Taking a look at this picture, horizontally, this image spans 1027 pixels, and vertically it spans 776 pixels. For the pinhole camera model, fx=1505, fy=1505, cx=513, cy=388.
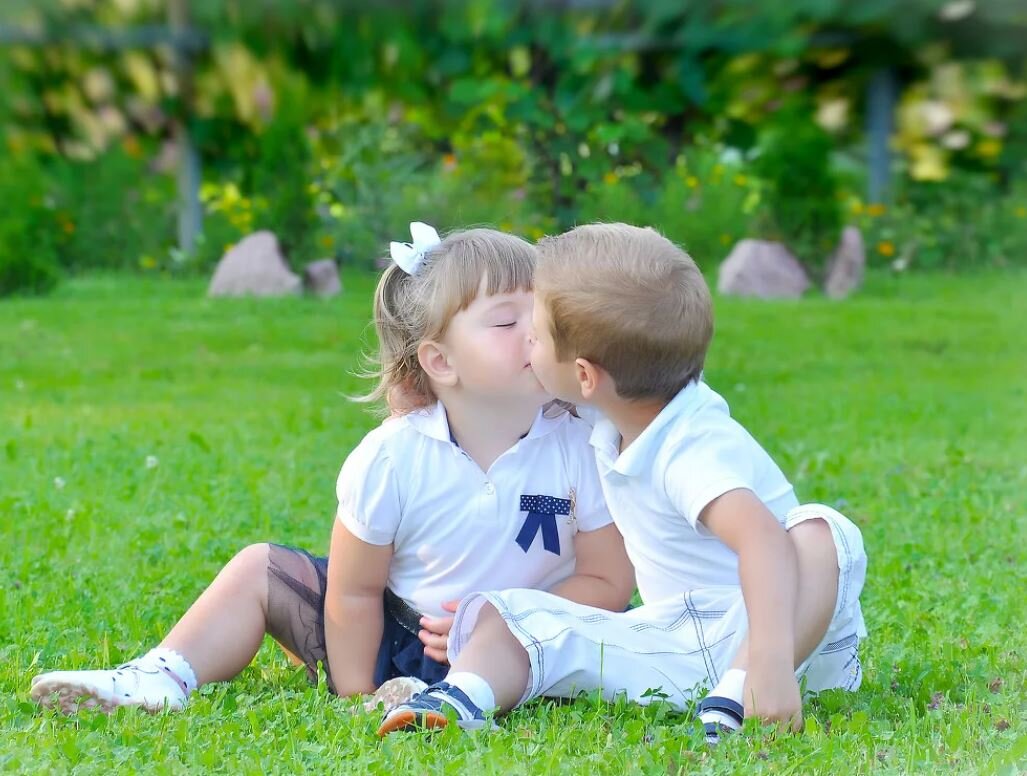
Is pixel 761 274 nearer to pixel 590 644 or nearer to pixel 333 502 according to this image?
pixel 333 502

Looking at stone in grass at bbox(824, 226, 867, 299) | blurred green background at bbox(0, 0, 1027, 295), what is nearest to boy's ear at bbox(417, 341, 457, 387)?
blurred green background at bbox(0, 0, 1027, 295)

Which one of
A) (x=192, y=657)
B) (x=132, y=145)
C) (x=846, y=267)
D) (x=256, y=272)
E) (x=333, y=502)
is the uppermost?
(x=192, y=657)

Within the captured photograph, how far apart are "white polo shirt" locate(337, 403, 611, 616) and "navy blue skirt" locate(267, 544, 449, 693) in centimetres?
7

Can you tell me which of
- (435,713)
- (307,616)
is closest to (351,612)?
(307,616)

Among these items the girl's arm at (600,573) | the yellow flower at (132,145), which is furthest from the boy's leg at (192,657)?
the yellow flower at (132,145)

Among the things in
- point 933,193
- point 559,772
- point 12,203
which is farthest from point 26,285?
point 559,772

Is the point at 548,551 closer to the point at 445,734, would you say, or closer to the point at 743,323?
the point at 445,734

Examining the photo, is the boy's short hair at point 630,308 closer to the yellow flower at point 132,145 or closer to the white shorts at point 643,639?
the white shorts at point 643,639

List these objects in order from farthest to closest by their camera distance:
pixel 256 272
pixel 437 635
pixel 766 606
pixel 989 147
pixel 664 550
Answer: pixel 989 147 → pixel 256 272 → pixel 437 635 → pixel 664 550 → pixel 766 606

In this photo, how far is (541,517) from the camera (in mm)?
2666

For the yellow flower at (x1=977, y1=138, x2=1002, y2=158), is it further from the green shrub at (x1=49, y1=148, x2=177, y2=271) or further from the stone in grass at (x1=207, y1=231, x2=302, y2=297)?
the green shrub at (x1=49, y1=148, x2=177, y2=271)

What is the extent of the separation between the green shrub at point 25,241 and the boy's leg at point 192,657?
6.52m

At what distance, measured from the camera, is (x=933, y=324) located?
786cm

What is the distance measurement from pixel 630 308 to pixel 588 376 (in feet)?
0.46
